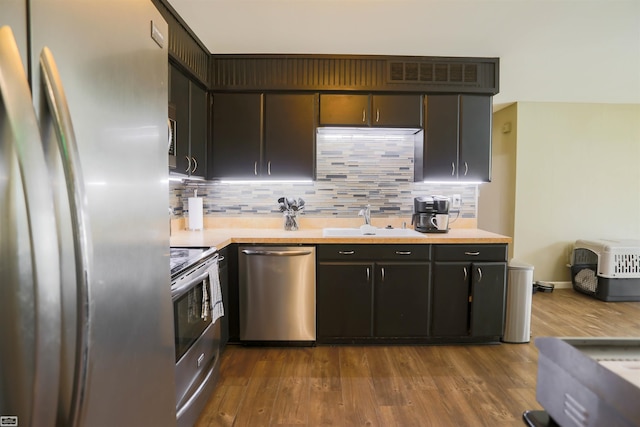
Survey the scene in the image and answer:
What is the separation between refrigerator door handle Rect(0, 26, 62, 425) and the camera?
0.53m

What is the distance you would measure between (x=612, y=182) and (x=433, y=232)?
3.37 metres

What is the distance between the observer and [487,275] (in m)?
2.66

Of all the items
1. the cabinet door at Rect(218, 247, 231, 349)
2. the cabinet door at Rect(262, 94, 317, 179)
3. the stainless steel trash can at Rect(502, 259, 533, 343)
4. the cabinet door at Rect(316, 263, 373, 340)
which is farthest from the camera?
the cabinet door at Rect(262, 94, 317, 179)

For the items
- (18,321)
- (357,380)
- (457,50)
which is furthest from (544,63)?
(18,321)

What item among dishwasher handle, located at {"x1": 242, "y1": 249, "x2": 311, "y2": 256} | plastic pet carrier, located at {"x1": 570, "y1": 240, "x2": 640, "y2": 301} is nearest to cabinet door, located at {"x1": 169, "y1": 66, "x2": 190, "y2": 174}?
dishwasher handle, located at {"x1": 242, "y1": 249, "x2": 311, "y2": 256}

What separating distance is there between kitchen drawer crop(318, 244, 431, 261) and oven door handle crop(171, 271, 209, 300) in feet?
3.51

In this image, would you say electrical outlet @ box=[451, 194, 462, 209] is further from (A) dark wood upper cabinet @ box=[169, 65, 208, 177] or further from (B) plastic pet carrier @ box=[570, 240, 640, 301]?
(A) dark wood upper cabinet @ box=[169, 65, 208, 177]

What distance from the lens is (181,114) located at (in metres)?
2.34

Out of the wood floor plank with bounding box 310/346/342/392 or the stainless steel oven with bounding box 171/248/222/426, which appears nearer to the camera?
the stainless steel oven with bounding box 171/248/222/426

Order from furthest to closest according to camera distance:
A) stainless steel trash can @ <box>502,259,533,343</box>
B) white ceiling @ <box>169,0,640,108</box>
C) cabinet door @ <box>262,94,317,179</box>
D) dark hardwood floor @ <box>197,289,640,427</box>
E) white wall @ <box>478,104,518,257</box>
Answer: white wall @ <box>478,104,518,257</box> < cabinet door @ <box>262,94,317,179</box> < stainless steel trash can @ <box>502,259,533,343</box> < white ceiling @ <box>169,0,640,108</box> < dark hardwood floor @ <box>197,289,640,427</box>

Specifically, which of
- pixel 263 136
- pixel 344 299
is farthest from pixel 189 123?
pixel 344 299

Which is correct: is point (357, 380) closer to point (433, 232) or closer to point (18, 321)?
point (433, 232)

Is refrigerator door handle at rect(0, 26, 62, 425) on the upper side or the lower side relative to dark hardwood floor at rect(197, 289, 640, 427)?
upper

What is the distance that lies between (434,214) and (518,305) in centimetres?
104
